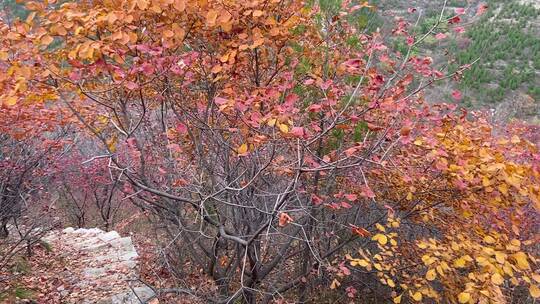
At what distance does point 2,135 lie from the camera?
5664 mm

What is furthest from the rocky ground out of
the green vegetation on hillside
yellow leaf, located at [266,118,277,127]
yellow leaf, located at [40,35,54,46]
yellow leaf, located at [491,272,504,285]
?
the green vegetation on hillside

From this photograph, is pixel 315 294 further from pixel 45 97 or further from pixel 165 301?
pixel 45 97

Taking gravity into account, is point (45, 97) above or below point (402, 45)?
above

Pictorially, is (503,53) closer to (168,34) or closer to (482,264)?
(482,264)

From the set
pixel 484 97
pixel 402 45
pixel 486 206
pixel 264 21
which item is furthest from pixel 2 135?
pixel 484 97

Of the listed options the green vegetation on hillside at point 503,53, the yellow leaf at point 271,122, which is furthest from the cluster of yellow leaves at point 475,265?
the green vegetation on hillside at point 503,53

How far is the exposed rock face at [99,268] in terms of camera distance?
529 centimetres

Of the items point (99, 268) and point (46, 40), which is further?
point (99, 268)

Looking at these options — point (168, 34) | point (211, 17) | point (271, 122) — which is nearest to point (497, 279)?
point (271, 122)

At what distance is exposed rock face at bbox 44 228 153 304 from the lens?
17.4 ft

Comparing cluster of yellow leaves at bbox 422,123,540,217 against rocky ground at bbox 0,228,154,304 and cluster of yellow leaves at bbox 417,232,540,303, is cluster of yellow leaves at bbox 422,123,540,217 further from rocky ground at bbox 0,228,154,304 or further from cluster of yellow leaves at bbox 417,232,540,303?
rocky ground at bbox 0,228,154,304

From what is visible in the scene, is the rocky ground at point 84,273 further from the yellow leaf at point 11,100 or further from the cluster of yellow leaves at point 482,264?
the cluster of yellow leaves at point 482,264

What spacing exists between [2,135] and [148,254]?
2.75 metres

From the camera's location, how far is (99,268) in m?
6.38
